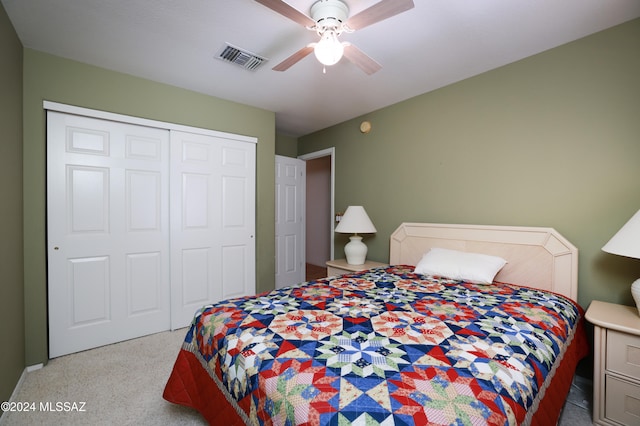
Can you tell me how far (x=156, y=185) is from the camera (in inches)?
109

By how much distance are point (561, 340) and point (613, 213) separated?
1.13 meters

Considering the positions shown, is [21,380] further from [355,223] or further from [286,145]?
[286,145]

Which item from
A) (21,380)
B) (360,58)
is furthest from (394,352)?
(21,380)

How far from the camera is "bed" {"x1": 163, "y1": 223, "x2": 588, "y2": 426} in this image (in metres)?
0.84

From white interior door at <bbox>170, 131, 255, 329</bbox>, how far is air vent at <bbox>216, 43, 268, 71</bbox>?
3.18 ft

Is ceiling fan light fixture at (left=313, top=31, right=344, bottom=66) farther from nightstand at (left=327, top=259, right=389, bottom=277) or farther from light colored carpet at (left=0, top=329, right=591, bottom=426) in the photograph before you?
light colored carpet at (left=0, top=329, right=591, bottom=426)

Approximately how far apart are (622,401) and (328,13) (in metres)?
2.64

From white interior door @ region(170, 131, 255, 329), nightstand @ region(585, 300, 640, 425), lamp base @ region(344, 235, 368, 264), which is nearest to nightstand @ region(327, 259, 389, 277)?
lamp base @ region(344, 235, 368, 264)

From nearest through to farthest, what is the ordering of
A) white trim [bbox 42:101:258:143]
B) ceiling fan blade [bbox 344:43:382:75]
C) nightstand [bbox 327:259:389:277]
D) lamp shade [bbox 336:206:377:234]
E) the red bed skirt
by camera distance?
the red bed skirt → ceiling fan blade [bbox 344:43:382:75] → white trim [bbox 42:101:258:143] → nightstand [bbox 327:259:389:277] → lamp shade [bbox 336:206:377:234]

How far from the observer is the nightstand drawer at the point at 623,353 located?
1.47 metres

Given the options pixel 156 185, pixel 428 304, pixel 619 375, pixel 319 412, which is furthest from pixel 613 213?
pixel 156 185

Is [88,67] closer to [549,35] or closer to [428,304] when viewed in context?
[428,304]

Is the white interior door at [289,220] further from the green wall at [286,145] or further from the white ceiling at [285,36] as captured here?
the white ceiling at [285,36]

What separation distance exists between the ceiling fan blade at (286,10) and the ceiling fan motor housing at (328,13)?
0.10m
